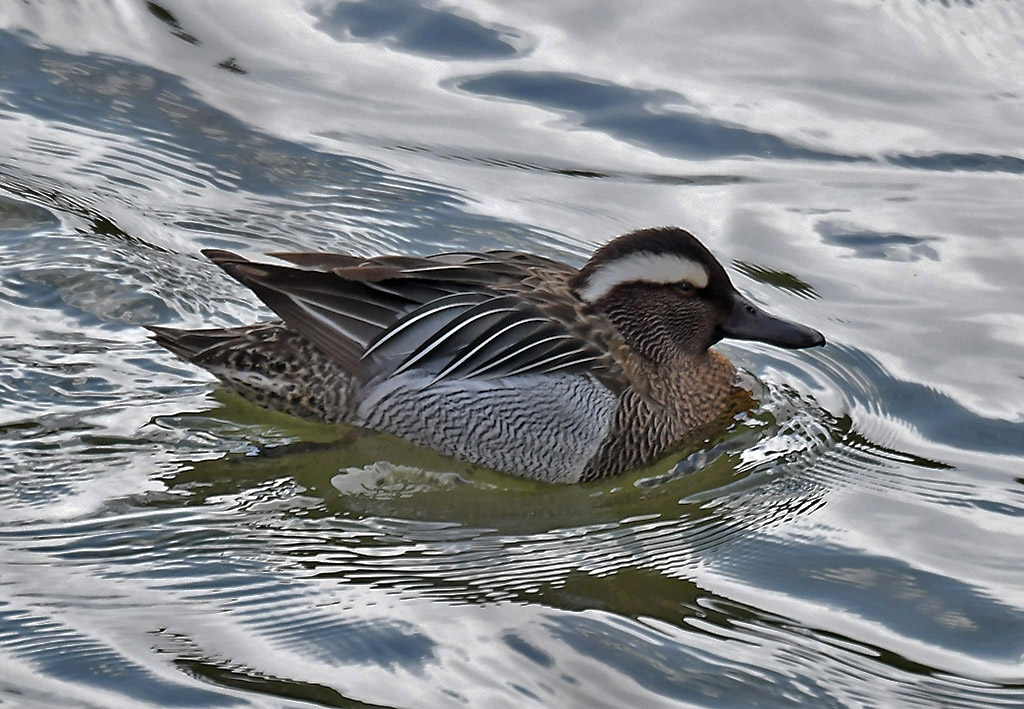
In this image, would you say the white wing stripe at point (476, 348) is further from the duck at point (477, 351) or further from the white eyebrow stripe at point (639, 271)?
the white eyebrow stripe at point (639, 271)

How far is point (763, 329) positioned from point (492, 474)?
1512 mm

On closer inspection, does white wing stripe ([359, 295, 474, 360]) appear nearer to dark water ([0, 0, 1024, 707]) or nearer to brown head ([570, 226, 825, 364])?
dark water ([0, 0, 1024, 707])

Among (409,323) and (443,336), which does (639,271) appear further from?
(409,323)

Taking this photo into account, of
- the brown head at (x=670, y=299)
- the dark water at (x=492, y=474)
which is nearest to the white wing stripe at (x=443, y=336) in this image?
the dark water at (x=492, y=474)

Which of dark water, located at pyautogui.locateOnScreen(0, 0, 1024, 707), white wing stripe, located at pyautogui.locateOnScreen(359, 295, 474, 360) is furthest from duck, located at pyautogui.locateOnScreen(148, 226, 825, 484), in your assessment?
dark water, located at pyautogui.locateOnScreen(0, 0, 1024, 707)

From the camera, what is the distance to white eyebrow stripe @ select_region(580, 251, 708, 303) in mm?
7199

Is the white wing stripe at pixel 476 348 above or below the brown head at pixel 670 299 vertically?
below

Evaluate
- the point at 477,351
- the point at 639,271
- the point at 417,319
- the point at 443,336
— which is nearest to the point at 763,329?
the point at 639,271

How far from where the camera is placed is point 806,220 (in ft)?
29.8

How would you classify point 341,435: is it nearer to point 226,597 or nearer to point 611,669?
point 226,597

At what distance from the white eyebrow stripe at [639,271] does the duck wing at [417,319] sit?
273mm

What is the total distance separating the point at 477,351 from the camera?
691cm

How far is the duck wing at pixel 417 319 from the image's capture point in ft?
22.7

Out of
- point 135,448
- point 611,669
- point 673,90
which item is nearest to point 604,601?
point 611,669
